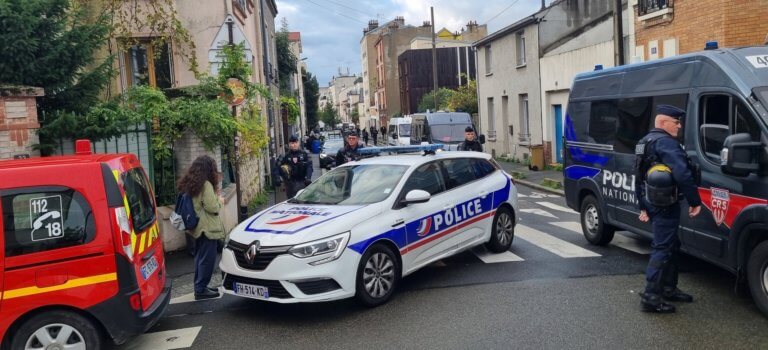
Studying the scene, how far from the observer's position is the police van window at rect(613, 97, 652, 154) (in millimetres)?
7305

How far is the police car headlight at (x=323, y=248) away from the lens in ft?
19.3

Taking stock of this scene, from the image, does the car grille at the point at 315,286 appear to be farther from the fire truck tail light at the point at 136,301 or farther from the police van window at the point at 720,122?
the police van window at the point at 720,122

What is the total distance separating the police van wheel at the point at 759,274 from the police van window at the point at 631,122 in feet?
7.29

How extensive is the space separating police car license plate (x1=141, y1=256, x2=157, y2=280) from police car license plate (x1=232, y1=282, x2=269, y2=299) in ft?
2.89

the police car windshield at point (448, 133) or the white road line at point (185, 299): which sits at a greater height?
the police car windshield at point (448, 133)

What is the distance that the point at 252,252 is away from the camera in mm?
6074

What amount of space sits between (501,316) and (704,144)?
264 cm

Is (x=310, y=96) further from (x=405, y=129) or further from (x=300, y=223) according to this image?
(x=300, y=223)

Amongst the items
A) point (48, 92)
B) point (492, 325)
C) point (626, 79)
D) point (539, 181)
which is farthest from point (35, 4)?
point (539, 181)

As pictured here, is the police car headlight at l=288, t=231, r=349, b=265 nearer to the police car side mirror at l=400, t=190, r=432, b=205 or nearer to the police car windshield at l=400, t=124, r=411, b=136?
the police car side mirror at l=400, t=190, r=432, b=205

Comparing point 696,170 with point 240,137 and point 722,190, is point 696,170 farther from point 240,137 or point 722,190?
point 240,137

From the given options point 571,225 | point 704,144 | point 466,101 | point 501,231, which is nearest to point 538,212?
point 571,225

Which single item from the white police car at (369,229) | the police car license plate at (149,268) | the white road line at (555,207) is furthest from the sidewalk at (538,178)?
the police car license plate at (149,268)

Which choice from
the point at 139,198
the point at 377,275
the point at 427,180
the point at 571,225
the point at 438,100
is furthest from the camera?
the point at 438,100
